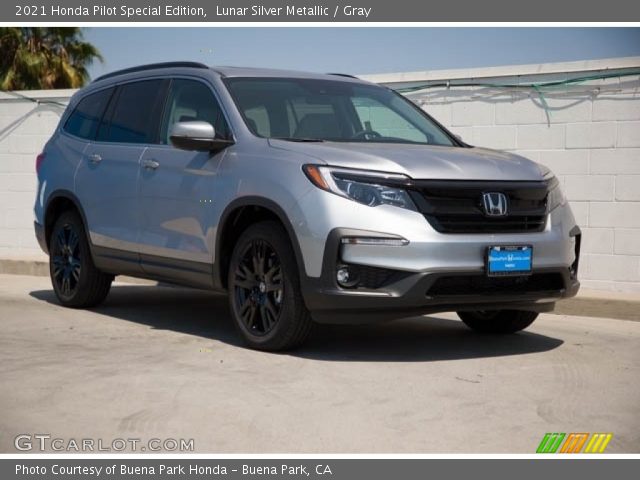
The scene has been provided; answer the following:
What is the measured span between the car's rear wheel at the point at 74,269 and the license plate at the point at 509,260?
3.73m

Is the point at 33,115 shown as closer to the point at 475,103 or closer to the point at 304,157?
the point at 475,103

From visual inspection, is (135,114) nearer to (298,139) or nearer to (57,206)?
(57,206)

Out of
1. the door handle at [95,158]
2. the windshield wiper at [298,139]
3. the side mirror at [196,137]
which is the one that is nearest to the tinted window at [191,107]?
the side mirror at [196,137]

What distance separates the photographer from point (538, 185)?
705 centimetres

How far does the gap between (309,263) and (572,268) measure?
184cm

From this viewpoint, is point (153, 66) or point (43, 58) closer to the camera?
point (153, 66)

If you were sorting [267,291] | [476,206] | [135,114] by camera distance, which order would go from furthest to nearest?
[135,114] → [267,291] → [476,206]

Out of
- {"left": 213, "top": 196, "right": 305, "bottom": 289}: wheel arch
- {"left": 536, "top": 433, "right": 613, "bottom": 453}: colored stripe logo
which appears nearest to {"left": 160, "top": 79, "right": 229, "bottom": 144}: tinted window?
{"left": 213, "top": 196, "right": 305, "bottom": 289}: wheel arch

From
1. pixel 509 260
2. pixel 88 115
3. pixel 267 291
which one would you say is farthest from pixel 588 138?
pixel 267 291

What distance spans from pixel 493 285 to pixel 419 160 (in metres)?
0.88

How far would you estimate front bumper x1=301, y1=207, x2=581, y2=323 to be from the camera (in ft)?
21.3

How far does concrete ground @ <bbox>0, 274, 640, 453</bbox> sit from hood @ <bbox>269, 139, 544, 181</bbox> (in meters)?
1.15

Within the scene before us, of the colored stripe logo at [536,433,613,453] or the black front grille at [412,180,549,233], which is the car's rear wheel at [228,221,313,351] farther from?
the colored stripe logo at [536,433,613,453]

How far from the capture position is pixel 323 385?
20.0ft
